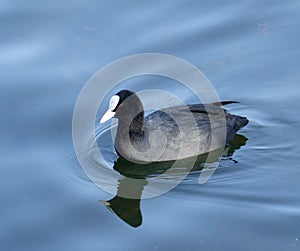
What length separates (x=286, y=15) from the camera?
30.4 ft

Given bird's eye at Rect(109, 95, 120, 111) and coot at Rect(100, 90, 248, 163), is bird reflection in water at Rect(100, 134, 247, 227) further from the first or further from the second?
bird's eye at Rect(109, 95, 120, 111)

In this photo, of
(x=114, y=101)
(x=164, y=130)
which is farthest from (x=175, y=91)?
(x=114, y=101)

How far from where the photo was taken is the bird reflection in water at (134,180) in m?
6.61

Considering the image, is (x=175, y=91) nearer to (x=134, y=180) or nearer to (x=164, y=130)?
(x=164, y=130)

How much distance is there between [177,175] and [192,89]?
150cm

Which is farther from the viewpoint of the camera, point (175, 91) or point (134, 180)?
point (175, 91)

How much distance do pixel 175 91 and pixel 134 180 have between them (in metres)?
1.54

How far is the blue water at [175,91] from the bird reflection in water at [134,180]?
88 millimetres

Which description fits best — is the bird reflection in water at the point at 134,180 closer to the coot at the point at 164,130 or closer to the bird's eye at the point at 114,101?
the coot at the point at 164,130

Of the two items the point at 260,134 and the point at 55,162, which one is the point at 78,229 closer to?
the point at 55,162

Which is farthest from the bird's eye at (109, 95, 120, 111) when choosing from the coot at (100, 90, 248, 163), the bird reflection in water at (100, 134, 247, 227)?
the bird reflection in water at (100, 134, 247, 227)

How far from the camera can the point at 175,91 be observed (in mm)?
8305

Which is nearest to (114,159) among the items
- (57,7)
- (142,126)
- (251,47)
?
(142,126)

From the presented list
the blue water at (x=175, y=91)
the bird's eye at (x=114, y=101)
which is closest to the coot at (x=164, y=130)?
the bird's eye at (x=114, y=101)
